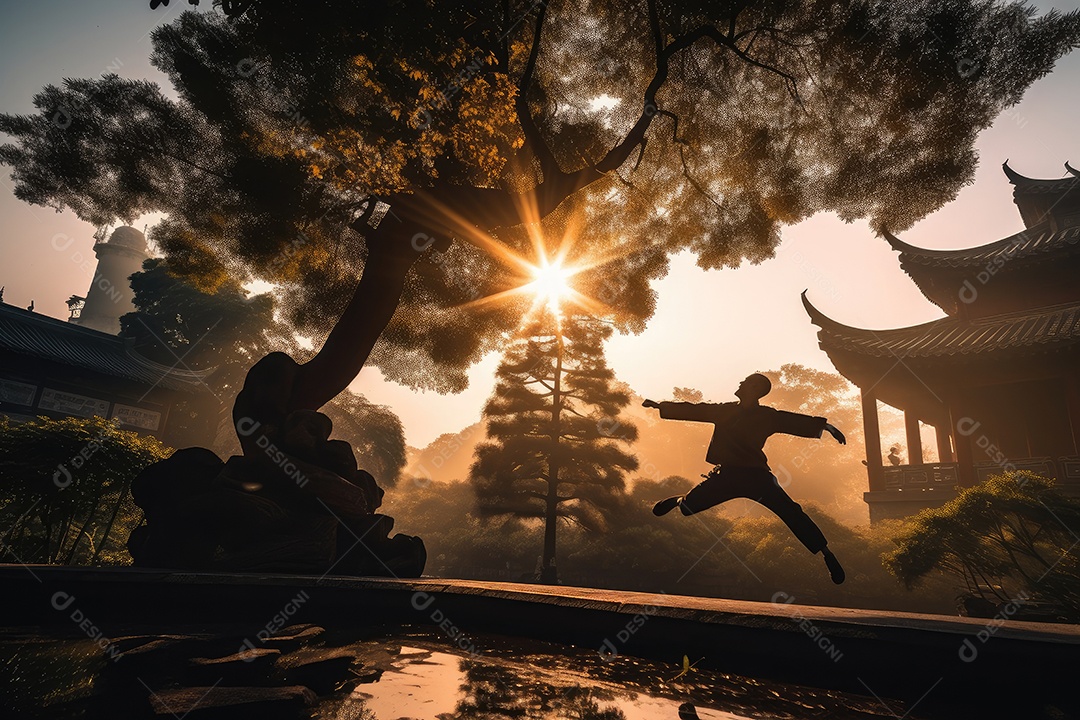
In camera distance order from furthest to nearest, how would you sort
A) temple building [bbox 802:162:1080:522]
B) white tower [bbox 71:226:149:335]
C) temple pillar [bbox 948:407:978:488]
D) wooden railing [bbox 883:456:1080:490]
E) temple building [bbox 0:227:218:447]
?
white tower [bbox 71:226:149:335]
temple building [bbox 0:227:218:447]
temple building [bbox 802:162:1080:522]
temple pillar [bbox 948:407:978:488]
wooden railing [bbox 883:456:1080:490]

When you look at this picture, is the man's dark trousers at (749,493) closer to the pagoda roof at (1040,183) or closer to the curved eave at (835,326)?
the curved eave at (835,326)

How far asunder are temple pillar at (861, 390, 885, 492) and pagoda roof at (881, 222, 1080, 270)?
170 inches

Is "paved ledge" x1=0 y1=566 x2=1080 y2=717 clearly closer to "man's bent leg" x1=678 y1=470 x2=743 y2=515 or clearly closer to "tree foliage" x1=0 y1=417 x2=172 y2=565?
"man's bent leg" x1=678 y1=470 x2=743 y2=515

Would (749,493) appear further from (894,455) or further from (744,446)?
(894,455)

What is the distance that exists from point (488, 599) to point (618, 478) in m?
13.3

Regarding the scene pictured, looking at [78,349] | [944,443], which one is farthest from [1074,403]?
[78,349]

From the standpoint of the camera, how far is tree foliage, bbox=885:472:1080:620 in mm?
6617

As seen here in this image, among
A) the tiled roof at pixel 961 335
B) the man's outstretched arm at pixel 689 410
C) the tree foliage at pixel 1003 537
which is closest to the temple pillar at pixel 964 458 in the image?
the tiled roof at pixel 961 335

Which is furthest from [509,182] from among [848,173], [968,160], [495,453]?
[495,453]

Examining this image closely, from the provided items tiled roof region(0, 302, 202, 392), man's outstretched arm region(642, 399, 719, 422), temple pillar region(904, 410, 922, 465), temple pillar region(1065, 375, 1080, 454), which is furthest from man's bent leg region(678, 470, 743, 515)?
tiled roof region(0, 302, 202, 392)

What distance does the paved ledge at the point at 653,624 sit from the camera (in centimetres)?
164

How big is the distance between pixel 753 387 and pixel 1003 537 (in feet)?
21.0

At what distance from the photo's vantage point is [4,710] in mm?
1252

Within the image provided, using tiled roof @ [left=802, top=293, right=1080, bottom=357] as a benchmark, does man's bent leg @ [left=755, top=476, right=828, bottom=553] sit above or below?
below
